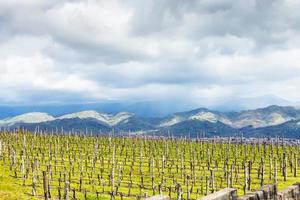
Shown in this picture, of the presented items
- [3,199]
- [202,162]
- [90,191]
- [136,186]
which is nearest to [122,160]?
[202,162]

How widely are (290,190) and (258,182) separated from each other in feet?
262

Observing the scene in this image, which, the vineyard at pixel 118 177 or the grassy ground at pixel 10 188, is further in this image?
the vineyard at pixel 118 177

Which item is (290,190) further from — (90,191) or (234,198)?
(90,191)

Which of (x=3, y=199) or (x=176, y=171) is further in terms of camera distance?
(x=176, y=171)

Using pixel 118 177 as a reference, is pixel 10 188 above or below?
below

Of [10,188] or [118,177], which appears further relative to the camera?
[118,177]

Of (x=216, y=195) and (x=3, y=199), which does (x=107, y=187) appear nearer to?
(x=3, y=199)

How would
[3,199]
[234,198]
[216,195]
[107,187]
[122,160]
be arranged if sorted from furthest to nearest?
[122,160] < [107,187] < [3,199] < [234,198] < [216,195]

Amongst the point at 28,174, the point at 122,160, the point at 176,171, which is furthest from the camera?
the point at 122,160

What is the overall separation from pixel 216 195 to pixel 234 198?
0.69m

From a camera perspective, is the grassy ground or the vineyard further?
the vineyard

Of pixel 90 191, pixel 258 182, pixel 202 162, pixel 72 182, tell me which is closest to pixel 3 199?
pixel 90 191

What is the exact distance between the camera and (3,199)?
171ft

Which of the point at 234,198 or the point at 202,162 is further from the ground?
the point at 234,198
